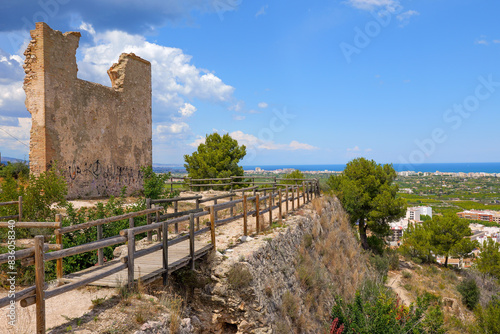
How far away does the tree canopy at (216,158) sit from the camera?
26.1m

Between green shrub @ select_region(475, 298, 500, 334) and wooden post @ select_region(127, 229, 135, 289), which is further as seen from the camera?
green shrub @ select_region(475, 298, 500, 334)

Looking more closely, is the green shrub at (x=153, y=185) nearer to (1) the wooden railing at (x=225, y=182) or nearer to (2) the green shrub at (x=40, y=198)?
(2) the green shrub at (x=40, y=198)

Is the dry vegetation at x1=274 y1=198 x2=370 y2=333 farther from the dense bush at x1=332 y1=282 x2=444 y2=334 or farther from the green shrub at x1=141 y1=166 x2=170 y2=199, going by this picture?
the green shrub at x1=141 y1=166 x2=170 y2=199

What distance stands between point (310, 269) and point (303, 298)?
3.78 feet

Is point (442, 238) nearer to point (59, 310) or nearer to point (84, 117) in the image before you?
point (84, 117)

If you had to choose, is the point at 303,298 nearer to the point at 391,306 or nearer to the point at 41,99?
the point at 391,306

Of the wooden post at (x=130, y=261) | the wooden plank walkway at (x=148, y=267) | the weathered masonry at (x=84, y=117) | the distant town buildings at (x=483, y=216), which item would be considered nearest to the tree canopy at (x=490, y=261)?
the weathered masonry at (x=84, y=117)

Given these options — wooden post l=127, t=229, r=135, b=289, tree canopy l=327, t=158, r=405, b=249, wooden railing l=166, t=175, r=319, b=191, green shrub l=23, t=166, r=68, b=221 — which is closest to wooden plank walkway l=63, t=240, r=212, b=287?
wooden post l=127, t=229, r=135, b=289

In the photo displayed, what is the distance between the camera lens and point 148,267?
611 cm

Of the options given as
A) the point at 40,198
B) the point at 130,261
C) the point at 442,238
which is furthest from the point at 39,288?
the point at 442,238

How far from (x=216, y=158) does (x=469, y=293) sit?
19.3 m

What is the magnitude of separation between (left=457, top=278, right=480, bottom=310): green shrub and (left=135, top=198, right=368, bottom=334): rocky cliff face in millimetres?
13440

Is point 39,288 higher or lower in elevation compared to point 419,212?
higher

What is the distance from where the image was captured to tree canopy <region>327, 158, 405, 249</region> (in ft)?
83.9
